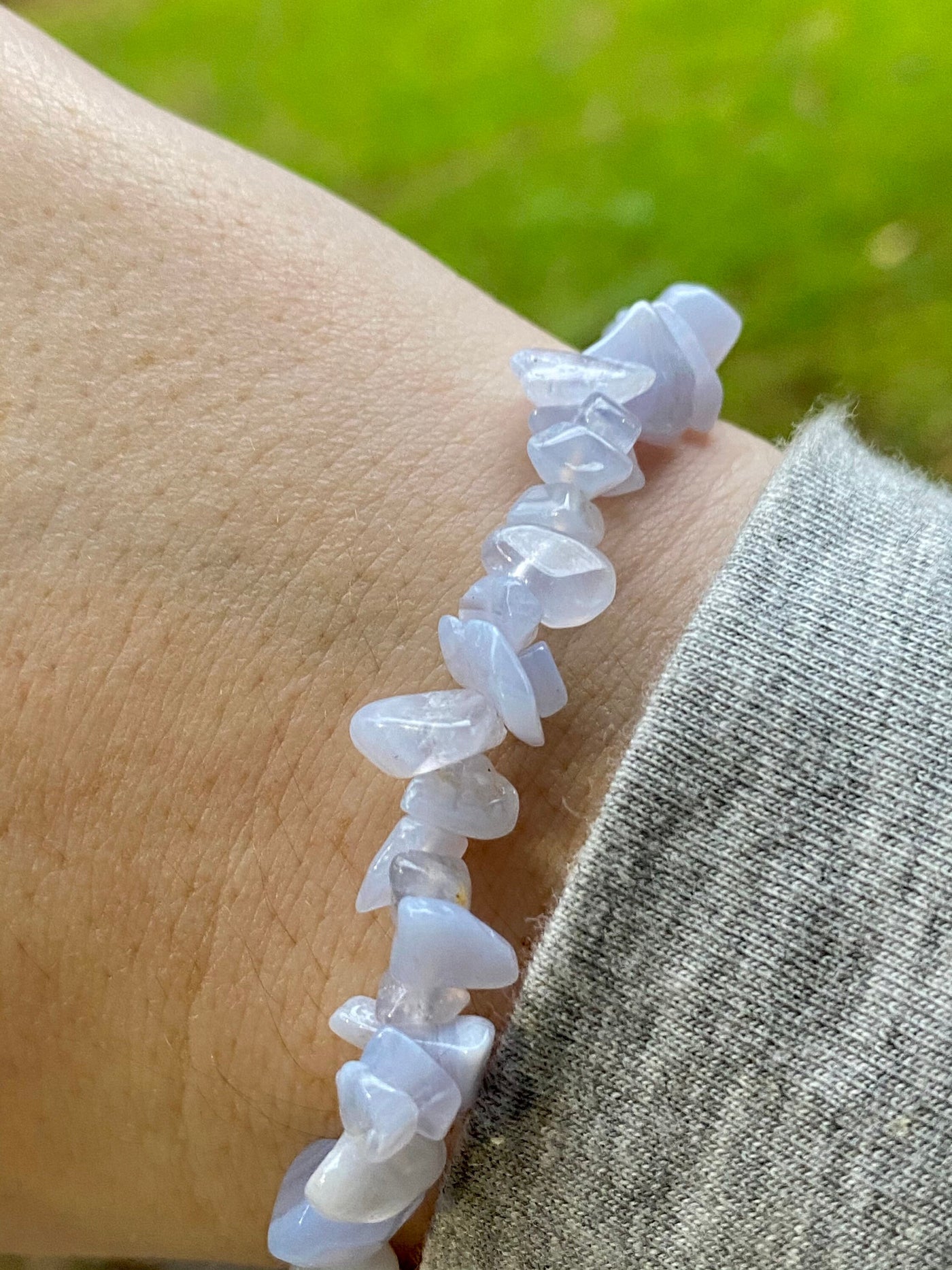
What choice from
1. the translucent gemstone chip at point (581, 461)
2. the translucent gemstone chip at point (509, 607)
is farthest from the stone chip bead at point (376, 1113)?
the translucent gemstone chip at point (581, 461)

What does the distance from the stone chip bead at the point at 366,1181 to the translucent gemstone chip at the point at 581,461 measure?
0.42 meters

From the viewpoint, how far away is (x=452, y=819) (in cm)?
66

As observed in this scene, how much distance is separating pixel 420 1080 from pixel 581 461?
0.40 meters

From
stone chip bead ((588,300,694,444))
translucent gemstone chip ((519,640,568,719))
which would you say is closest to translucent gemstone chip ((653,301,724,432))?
stone chip bead ((588,300,694,444))

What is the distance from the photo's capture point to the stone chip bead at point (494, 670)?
2.18ft

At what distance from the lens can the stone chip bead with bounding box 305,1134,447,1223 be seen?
61cm

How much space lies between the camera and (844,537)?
27.9 inches

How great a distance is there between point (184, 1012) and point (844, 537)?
0.51 metres

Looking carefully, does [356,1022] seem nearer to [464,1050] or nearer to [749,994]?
[464,1050]

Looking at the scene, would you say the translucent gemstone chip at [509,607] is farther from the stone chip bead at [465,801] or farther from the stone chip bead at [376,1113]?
the stone chip bead at [376,1113]

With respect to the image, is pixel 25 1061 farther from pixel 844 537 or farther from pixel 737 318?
pixel 737 318

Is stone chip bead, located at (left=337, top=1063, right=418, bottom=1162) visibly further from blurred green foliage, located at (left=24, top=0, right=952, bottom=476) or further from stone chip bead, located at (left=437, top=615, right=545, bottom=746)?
blurred green foliage, located at (left=24, top=0, right=952, bottom=476)

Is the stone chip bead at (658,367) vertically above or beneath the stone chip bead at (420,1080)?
above

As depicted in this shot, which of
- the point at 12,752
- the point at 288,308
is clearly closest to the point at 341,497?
the point at 288,308
